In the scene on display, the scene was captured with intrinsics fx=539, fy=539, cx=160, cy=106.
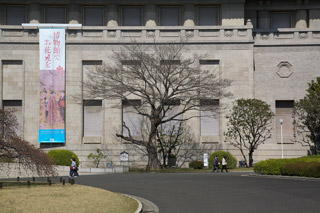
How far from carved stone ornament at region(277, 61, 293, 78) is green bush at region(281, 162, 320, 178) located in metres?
19.9

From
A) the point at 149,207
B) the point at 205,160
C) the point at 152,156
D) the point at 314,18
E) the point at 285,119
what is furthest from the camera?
the point at 314,18

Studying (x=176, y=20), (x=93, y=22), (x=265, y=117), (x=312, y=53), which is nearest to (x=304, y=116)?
(x=265, y=117)

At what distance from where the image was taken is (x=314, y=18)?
56.6 metres

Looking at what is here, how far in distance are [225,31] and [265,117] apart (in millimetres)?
9111

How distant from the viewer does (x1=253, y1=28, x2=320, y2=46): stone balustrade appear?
52375mm

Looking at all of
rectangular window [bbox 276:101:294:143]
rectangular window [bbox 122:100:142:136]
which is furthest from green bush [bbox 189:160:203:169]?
rectangular window [bbox 276:101:294:143]

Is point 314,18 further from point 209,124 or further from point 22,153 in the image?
point 22,153

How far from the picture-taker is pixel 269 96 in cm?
5238

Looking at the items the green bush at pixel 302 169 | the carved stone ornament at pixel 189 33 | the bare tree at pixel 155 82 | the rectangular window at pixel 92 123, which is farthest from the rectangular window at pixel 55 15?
the green bush at pixel 302 169

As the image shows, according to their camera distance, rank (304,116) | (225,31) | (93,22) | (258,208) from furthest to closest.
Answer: (93,22) → (225,31) → (304,116) → (258,208)

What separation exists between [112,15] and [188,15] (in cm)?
768

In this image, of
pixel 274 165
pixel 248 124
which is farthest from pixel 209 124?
pixel 274 165

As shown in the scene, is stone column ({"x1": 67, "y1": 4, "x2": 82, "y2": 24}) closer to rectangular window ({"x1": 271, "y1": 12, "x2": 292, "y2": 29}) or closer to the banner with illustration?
the banner with illustration

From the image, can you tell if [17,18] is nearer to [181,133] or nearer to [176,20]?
[176,20]
